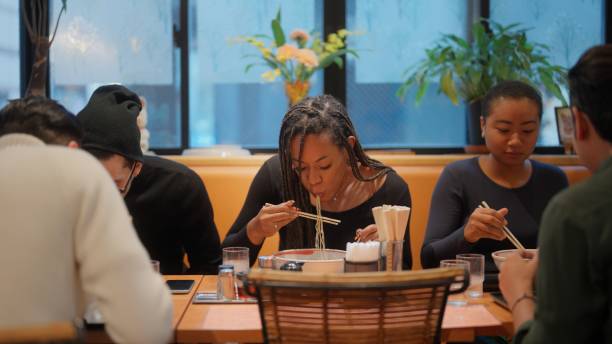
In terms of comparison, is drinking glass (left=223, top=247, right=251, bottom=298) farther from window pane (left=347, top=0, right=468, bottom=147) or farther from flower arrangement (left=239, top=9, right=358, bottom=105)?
window pane (left=347, top=0, right=468, bottom=147)

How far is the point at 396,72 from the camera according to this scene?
498cm

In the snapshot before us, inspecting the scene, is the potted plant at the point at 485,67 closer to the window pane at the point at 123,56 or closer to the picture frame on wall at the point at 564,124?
the picture frame on wall at the point at 564,124

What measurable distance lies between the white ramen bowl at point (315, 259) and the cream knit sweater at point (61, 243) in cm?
76

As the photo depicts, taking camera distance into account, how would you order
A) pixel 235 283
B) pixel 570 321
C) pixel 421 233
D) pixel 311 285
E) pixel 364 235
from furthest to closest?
Result: pixel 421 233 → pixel 364 235 → pixel 235 283 → pixel 311 285 → pixel 570 321

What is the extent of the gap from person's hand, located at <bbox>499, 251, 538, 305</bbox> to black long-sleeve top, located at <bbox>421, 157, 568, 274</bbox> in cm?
102

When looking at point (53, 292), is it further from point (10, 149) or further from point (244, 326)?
point (244, 326)

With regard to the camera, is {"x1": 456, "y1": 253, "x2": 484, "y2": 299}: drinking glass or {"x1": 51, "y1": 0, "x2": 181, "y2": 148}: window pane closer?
{"x1": 456, "y1": 253, "x2": 484, "y2": 299}: drinking glass

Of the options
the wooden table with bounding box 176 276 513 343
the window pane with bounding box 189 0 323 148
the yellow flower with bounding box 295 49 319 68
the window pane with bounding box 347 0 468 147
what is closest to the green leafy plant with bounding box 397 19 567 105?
the window pane with bounding box 347 0 468 147

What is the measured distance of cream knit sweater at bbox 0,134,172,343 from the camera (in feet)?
4.44

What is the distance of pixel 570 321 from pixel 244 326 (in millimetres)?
782

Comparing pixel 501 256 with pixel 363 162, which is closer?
pixel 501 256

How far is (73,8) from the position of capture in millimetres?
4820

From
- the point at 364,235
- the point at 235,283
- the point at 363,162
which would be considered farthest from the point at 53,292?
the point at 363,162

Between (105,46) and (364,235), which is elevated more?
(105,46)
